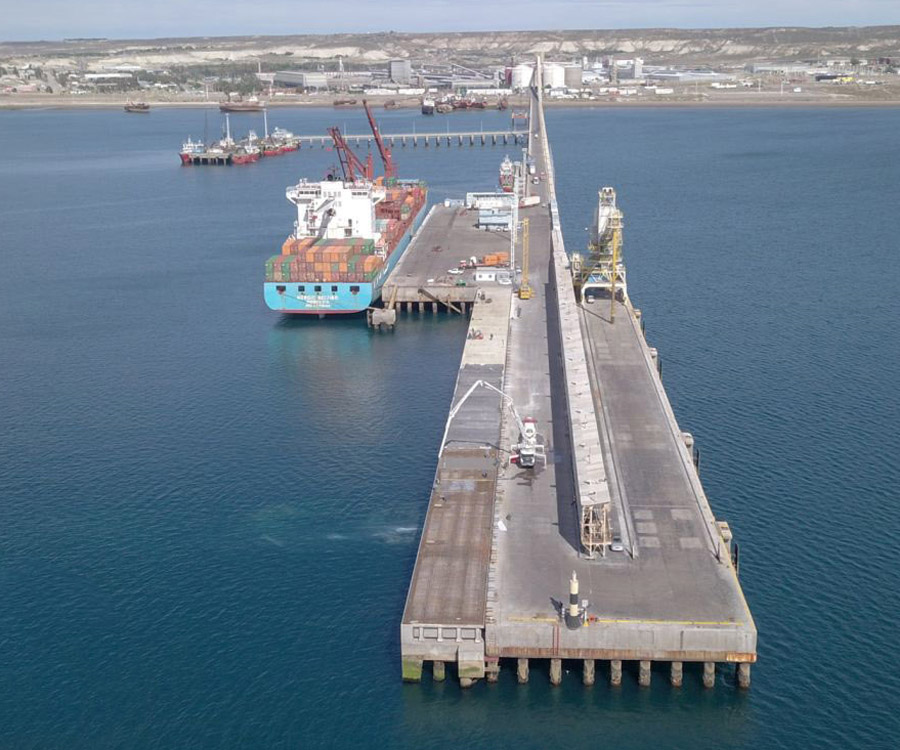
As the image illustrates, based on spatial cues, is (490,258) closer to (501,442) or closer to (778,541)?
(501,442)

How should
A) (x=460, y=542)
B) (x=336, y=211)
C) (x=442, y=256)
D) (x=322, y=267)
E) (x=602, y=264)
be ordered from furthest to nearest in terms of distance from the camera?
(x=442, y=256)
(x=336, y=211)
(x=322, y=267)
(x=602, y=264)
(x=460, y=542)

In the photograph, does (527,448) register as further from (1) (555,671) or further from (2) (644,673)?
(2) (644,673)

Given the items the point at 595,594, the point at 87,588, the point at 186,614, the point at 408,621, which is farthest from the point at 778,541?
the point at 87,588

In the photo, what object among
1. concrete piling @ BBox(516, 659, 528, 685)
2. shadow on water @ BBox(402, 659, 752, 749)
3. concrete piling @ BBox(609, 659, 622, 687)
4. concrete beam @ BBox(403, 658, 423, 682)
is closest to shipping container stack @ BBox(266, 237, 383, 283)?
concrete beam @ BBox(403, 658, 423, 682)

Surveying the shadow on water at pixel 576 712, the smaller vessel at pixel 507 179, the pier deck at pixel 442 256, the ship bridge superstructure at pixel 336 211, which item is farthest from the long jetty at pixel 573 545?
the smaller vessel at pixel 507 179

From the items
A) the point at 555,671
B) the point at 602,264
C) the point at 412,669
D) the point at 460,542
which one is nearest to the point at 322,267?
the point at 602,264

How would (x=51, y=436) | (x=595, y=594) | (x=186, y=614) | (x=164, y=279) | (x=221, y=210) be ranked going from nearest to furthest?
(x=595, y=594) < (x=186, y=614) < (x=51, y=436) < (x=164, y=279) < (x=221, y=210)
